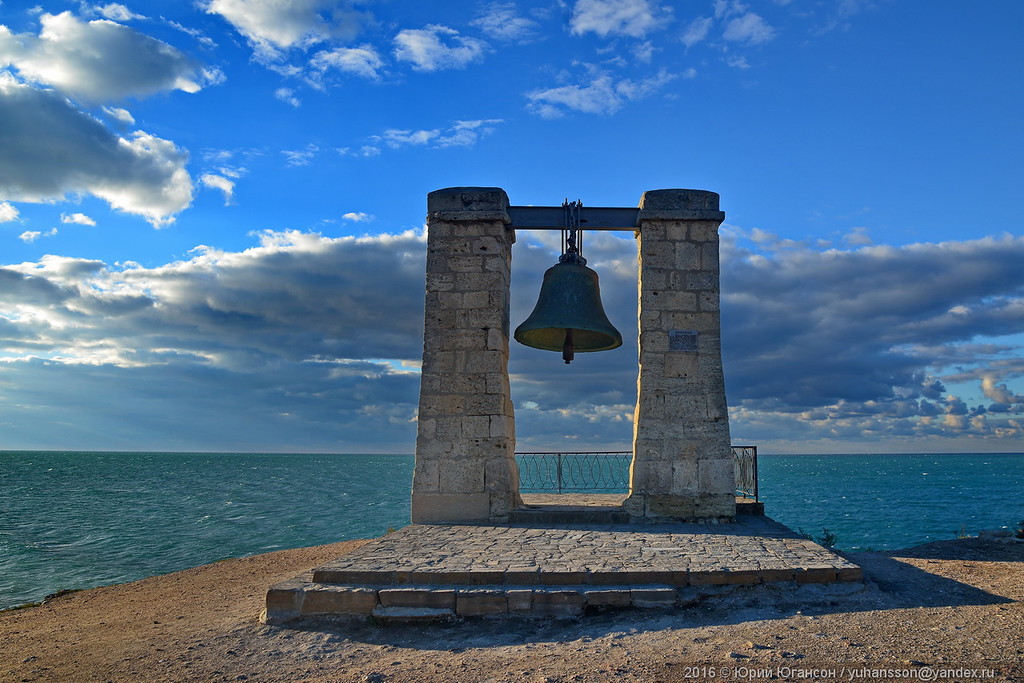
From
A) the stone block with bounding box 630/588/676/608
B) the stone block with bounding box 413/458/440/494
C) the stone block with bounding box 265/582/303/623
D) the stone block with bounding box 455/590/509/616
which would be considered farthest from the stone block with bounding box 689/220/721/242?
the stone block with bounding box 265/582/303/623

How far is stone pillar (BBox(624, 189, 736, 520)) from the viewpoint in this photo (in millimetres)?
7922

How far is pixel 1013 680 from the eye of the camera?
12.2ft

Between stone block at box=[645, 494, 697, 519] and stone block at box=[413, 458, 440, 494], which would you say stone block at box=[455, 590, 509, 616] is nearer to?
stone block at box=[413, 458, 440, 494]

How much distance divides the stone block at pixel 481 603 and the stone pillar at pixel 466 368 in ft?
9.66

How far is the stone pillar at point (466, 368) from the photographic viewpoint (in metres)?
8.03

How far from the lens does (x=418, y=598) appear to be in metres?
5.05

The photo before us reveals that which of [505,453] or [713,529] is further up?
[505,453]

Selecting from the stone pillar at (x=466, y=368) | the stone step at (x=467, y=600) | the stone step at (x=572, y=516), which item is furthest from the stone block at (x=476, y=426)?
the stone step at (x=467, y=600)

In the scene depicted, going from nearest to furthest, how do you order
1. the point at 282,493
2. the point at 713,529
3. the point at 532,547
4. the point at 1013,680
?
the point at 1013,680, the point at 532,547, the point at 713,529, the point at 282,493

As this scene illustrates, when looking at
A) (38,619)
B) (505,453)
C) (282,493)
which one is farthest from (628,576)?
(282,493)

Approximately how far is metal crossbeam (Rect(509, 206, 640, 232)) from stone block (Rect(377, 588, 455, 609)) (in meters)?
4.93

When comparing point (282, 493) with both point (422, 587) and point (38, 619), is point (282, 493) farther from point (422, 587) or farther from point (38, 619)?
point (422, 587)

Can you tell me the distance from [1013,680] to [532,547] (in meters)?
3.65

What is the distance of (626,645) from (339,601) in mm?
2128
